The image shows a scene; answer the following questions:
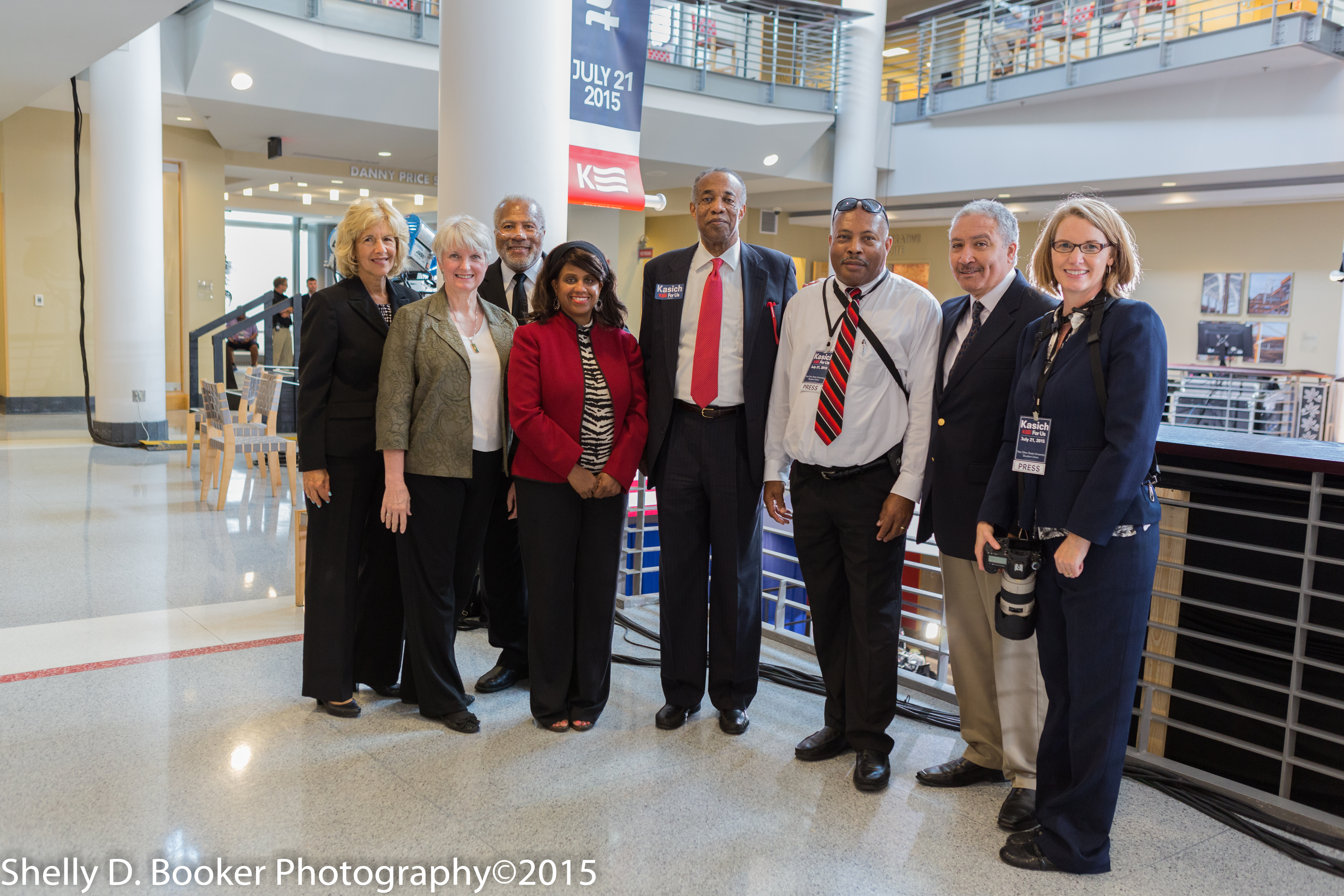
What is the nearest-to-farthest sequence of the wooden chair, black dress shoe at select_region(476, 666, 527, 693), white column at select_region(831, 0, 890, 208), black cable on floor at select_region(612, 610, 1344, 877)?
black cable on floor at select_region(612, 610, 1344, 877), black dress shoe at select_region(476, 666, 527, 693), the wooden chair, white column at select_region(831, 0, 890, 208)

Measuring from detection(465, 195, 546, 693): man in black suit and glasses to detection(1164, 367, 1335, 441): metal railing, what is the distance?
329 inches

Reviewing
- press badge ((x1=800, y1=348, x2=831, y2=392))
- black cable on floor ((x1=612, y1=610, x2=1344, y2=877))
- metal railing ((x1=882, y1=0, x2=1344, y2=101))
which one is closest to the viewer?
black cable on floor ((x1=612, y1=610, x2=1344, y2=877))

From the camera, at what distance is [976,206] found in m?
2.74

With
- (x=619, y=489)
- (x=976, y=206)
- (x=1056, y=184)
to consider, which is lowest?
(x=619, y=489)

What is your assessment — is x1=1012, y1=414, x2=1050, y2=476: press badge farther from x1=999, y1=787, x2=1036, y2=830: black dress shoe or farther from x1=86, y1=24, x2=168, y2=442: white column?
x1=86, y1=24, x2=168, y2=442: white column

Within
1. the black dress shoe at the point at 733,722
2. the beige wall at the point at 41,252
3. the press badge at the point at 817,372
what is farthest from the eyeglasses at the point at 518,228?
the beige wall at the point at 41,252

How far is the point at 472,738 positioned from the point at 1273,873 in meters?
2.24

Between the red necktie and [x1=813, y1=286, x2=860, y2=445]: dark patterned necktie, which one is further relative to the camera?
the red necktie

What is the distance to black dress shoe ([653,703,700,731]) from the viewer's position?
3195 millimetres

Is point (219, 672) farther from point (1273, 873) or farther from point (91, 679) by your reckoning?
point (1273, 873)

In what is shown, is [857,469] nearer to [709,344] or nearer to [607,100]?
[709,344]

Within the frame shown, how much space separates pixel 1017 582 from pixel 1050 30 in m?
12.4

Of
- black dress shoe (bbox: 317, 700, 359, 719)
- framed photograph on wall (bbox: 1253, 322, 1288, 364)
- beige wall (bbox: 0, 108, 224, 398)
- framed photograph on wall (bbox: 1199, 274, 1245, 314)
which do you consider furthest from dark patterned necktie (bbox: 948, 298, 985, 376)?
framed photograph on wall (bbox: 1199, 274, 1245, 314)

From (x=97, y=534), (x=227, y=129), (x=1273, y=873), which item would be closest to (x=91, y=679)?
(x=97, y=534)
